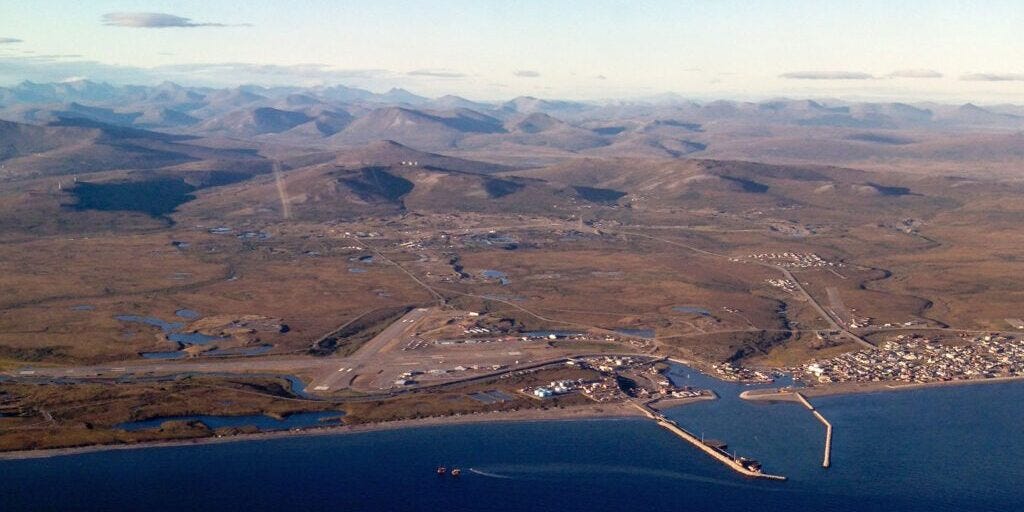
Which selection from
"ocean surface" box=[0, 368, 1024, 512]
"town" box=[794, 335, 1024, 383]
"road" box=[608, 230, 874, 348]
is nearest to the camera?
"ocean surface" box=[0, 368, 1024, 512]

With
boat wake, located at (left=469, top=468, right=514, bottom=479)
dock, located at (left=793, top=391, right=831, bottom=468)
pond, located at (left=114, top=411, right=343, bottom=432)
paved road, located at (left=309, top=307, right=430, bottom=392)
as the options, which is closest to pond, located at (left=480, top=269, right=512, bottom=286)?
paved road, located at (left=309, top=307, right=430, bottom=392)

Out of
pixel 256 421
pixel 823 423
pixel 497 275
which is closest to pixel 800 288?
pixel 497 275

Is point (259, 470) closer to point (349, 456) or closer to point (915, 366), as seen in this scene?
point (349, 456)

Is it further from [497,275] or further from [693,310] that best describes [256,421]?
[497,275]

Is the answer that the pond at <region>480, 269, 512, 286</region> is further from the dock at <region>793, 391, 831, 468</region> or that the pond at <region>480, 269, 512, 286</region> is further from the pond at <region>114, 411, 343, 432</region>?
the pond at <region>114, 411, 343, 432</region>

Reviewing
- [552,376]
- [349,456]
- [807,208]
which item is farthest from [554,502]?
[807,208]

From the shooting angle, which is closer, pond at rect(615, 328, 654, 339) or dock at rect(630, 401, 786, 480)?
dock at rect(630, 401, 786, 480)
